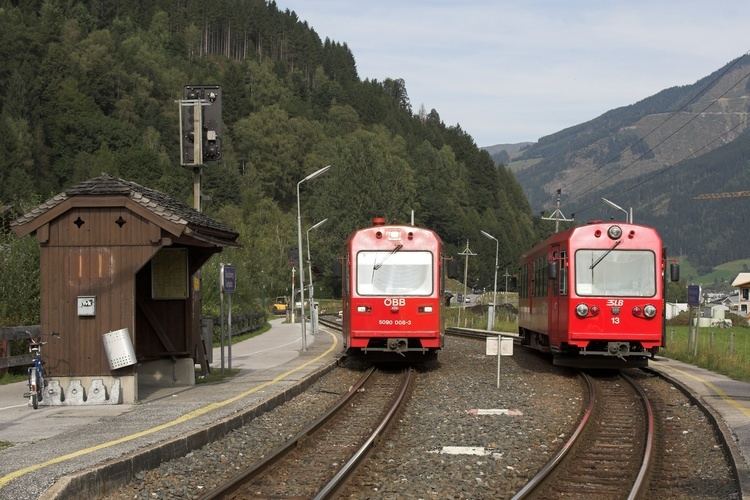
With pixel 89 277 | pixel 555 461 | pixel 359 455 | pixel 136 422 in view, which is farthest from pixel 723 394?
pixel 89 277

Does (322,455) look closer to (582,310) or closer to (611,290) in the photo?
(582,310)

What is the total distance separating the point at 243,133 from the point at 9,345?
122m

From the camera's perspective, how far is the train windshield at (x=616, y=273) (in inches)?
828

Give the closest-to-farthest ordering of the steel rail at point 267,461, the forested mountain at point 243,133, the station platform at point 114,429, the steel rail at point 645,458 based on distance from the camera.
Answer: the station platform at point 114,429, the steel rail at point 267,461, the steel rail at point 645,458, the forested mountain at point 243,133

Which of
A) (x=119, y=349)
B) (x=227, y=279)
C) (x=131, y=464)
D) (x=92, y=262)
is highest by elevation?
(x=92, y=262)

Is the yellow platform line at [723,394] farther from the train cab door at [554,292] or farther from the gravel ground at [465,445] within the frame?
the train cab door at [554,292]

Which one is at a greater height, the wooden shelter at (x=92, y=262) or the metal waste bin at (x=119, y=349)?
the wooden shelter at (x=92, y=262)

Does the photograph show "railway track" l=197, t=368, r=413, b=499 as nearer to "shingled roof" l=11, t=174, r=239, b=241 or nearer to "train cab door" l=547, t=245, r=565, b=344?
"shingled roof" l=11, t=174, r=239, b=241

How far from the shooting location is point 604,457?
1184cm

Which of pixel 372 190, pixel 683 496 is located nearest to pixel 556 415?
pixel 683 496

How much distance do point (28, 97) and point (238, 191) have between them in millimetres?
26733

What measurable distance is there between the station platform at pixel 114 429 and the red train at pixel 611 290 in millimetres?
5500

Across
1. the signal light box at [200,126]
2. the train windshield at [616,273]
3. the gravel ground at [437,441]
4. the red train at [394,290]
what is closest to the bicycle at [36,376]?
the gravel ground at [437,441]

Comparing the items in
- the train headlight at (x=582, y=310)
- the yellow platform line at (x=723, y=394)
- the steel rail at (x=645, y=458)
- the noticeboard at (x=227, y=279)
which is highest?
the noticeboard at (x=227, y=279)
